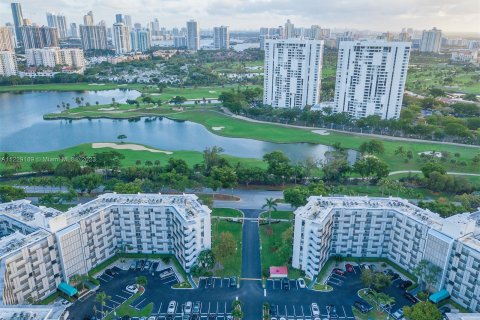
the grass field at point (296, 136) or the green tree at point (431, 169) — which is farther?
the grass field at point (296, 136)

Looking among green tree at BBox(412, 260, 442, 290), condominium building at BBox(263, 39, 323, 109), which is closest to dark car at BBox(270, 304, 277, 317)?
green tree at BBox(412, 260, 442, 290)

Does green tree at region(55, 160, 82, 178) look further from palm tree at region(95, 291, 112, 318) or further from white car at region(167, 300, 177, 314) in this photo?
white car at region(167, 300, 177, 314)

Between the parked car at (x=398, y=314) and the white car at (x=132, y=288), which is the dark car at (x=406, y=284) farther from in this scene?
the white car at (x=132, y=288)

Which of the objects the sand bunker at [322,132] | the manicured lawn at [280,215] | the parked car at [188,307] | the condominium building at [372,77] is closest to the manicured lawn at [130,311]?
the parked car at [188,307]

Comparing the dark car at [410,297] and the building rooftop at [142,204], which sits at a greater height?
the building rooftop at [142,204]

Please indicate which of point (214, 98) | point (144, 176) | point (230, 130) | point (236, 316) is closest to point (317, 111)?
point (230, 130)

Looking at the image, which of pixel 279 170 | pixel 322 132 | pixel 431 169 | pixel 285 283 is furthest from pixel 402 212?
pixel 322 132
